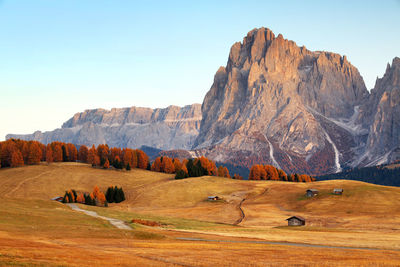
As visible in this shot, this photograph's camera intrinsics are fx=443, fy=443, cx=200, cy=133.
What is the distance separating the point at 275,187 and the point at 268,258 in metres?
120

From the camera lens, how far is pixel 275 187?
15988 centimetres

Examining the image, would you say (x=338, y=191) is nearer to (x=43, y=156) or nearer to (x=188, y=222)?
(x=188, y=222)

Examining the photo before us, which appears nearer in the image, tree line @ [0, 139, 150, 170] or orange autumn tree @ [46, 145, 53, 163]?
tree line @ [0, 139, 150, 170]

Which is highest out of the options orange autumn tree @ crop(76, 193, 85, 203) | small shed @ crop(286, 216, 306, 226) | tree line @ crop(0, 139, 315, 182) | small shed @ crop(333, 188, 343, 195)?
tree line @ crop(0, 139, 315, 182)

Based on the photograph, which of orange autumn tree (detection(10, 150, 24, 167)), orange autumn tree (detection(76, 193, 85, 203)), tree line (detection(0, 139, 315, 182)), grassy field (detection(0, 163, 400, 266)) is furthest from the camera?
tree line (detection(0, 139, 315, 182))

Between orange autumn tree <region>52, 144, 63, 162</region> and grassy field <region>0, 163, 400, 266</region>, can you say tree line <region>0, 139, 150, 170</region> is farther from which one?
grassy field <region>0, 163, 400, 266</region>

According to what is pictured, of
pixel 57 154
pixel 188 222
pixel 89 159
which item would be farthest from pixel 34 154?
pixel 188 222

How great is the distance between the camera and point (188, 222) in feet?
305

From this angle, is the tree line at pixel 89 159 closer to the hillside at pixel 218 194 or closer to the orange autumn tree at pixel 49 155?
the orange autumn tree at pixel 49 155

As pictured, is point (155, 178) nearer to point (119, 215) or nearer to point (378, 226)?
point (119, 215)

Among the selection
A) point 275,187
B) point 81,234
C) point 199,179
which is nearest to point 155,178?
point 199,179

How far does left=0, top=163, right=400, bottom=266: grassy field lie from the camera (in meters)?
40.6

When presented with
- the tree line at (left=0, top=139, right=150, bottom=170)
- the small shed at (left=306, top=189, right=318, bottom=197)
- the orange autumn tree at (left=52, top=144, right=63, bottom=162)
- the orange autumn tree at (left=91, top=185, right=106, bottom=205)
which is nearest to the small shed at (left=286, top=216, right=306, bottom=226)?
the small shed at (left=306, top=189, right=318, bottom=197)

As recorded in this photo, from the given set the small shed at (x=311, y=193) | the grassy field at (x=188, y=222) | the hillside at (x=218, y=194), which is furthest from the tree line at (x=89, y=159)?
the small shed at (x=311, y=193)
